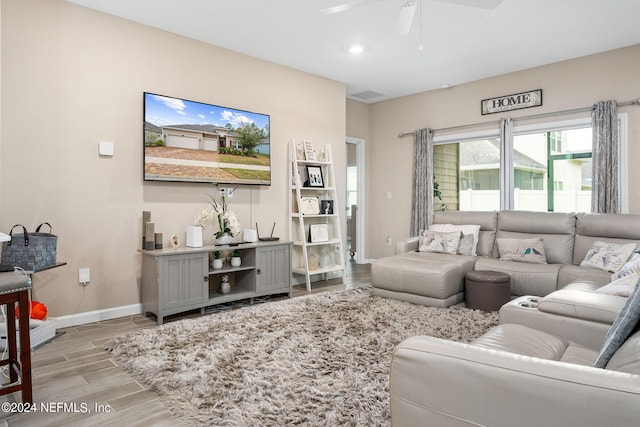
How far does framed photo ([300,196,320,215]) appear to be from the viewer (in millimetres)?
5012

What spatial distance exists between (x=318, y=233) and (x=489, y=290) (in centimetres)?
229

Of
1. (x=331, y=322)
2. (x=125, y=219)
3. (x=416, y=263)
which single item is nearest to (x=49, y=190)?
(x=125, y=219)

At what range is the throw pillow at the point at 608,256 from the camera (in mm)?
3447

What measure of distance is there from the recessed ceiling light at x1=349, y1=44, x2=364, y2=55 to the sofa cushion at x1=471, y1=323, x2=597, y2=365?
11.2 feet

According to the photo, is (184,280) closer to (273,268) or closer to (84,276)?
(84,276)

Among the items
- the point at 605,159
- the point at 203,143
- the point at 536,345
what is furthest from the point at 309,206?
the point at 536,345

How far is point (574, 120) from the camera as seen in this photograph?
4773 mm

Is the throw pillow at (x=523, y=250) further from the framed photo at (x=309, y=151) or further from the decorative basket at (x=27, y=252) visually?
the decorative basket at (x=27, y=252)

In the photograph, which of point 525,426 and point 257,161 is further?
point 257,161

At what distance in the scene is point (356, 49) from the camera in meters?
4.42

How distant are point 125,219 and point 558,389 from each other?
3684 millimetres

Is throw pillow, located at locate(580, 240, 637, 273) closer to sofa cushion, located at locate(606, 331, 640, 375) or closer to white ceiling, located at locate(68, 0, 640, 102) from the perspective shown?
white ceiling, located at locate(68, 0, 640, 102)

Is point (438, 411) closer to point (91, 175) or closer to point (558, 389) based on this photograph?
point (558, 389)

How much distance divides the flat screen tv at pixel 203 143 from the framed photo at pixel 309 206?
0.56 m
